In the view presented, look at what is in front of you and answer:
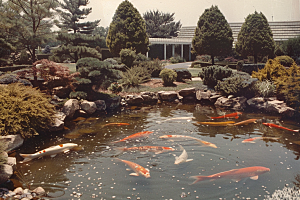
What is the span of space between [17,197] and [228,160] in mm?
4894

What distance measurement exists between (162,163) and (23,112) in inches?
173

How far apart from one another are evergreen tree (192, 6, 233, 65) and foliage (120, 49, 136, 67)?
6582mm

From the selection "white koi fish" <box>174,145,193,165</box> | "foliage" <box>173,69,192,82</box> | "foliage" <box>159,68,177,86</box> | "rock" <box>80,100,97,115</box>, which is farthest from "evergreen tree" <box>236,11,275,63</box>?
"white koi fish" <box>174,145,193,165</box>

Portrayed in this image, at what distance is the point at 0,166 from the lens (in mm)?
5520

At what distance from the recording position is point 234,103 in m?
12.8

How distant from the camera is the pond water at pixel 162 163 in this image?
17.3ft

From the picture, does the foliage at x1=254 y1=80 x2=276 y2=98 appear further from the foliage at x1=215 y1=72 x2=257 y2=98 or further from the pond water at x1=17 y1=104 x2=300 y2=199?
the pond water at x1=17 y1=104 x2=300 y2=199

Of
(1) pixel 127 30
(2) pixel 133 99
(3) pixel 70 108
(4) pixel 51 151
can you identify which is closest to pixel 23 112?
(4) pixel 51 151

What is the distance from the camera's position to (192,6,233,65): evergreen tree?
20.6 meters

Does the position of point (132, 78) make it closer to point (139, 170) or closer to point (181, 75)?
point (181, 75)

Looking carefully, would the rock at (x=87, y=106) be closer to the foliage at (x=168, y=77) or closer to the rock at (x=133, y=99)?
the rock at (x=133, y=99)

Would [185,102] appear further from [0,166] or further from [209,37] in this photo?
[0,166]

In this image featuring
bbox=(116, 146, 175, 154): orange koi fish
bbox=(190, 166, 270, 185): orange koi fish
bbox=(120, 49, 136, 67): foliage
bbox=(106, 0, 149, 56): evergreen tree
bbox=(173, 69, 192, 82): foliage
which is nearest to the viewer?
bbox=(190, 166, 270, 185): orange koi fish

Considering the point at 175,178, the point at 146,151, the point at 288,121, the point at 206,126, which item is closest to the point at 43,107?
the point at 146,151
